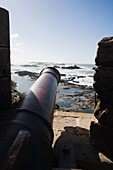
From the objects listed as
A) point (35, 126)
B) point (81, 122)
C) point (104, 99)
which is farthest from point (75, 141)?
point (35, 126)

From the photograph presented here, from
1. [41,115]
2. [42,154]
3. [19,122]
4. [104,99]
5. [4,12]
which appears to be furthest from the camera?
[104,99]

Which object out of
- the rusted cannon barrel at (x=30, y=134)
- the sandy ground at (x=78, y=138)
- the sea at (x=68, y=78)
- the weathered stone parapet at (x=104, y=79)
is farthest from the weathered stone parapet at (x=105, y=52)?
the sea at (x=68, y=78)

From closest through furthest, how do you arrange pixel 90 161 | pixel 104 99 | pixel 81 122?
→ pixel 90 161
pixel 104 99
pixel 81 122

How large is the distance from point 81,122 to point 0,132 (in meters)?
4.86

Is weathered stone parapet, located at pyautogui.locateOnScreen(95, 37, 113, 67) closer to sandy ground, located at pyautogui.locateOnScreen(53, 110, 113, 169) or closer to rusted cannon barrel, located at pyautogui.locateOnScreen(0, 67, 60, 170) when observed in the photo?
rusted cannon barrel, located at pyautogui.locateOnScreen(0, 67, 60, 170)

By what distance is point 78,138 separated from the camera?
534 centimetres

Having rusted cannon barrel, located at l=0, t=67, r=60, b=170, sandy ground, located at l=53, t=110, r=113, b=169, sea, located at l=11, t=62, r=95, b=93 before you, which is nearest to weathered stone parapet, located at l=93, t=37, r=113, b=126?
sandy ground, located at l=53, t=110, r=113, b=169

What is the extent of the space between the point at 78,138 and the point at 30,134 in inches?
134

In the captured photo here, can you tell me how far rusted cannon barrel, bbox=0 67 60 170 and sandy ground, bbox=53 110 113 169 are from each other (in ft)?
4.99

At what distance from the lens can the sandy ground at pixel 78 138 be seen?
4148 millimetres

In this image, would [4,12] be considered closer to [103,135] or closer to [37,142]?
[37,142]

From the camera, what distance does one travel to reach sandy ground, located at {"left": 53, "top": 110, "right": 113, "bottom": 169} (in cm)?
415

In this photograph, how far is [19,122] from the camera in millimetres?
2355

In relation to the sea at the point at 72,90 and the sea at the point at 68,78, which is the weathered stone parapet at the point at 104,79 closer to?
the sea at the point at 72,90
